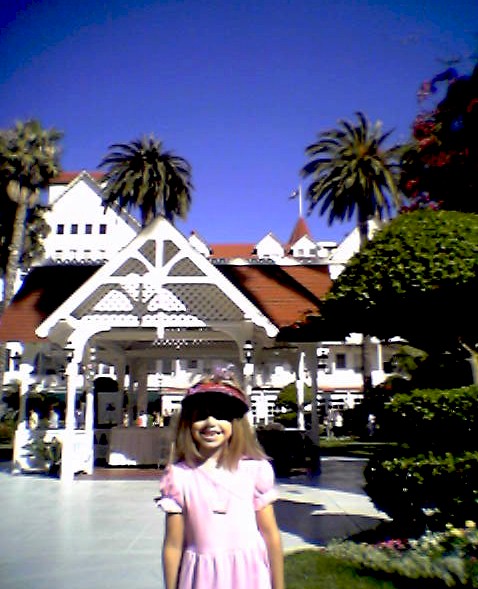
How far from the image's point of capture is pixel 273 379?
157 ft

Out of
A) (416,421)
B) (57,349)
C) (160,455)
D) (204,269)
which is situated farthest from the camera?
(57,349)

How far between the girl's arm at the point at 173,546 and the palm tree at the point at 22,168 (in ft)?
94.0

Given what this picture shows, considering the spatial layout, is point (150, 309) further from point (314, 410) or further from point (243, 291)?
point (314, 410)

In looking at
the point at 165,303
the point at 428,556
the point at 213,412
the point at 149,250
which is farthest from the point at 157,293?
the point at 213,412

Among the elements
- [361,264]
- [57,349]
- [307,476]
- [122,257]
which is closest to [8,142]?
[57,349]

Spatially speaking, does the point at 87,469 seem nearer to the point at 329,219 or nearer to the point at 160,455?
the point at 160,455

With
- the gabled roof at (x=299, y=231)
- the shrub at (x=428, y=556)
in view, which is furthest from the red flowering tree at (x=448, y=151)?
the gabled roof at (x=299, y=231)

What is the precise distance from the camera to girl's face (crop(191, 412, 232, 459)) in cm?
302

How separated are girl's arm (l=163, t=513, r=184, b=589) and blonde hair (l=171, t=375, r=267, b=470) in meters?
0.29

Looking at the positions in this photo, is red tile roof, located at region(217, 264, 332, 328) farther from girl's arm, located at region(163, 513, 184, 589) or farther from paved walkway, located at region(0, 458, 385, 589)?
girl's arm, located at region(163, 513, 184, 589)

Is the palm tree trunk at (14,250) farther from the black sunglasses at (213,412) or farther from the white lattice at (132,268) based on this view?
the black sunglasses at (213,412)

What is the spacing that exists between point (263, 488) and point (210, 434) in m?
0.39

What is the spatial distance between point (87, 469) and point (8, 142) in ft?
68.4

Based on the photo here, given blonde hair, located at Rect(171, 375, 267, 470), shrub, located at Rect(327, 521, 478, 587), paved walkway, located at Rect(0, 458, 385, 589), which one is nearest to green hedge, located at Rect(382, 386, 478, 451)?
shrub, located at Rect(327, 521, 478, 587)
